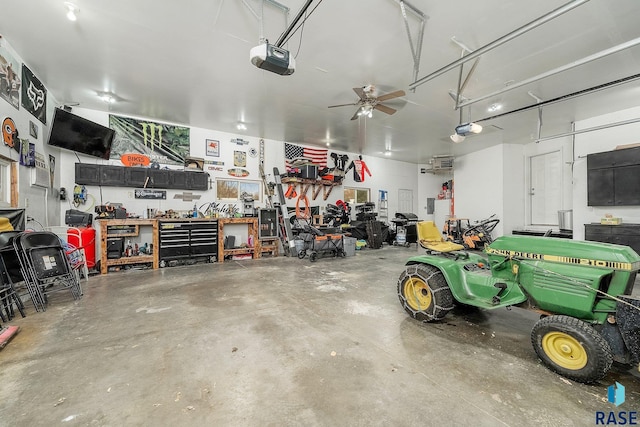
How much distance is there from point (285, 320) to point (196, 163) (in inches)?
195

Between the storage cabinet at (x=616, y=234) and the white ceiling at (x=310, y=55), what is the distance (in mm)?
2402

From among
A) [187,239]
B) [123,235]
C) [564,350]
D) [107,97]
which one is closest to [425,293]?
[564,350]

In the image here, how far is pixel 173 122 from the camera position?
5977 mm

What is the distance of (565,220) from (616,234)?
1.79 metres

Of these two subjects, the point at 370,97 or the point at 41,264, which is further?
the point at 370,97

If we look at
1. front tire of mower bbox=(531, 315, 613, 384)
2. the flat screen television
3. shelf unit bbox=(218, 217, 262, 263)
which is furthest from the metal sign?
front tire of mower bbox=(531, 315, 613, 384)

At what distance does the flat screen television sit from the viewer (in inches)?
171

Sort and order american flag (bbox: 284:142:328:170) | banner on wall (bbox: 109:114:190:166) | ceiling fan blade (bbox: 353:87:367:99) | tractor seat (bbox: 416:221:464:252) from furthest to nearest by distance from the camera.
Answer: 1. american flag (bbox: 284:142:328:170)
2. banner on wall (bbox: 109:114:190:166)
3. ceiling fan blade (bbox: 353:87:367:99)
4. tractor seat (bbox: 416:221:464:252)

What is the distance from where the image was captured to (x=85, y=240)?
449 centimetres

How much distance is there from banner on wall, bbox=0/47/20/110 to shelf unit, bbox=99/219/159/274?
2.14 m

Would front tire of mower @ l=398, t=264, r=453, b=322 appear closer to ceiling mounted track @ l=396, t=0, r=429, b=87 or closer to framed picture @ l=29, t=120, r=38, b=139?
ceiling mounted track @ l=396, t=0, r=429, b=87

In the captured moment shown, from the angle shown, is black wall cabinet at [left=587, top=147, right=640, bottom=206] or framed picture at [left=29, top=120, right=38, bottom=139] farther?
black wall cabinet at [left=587, top=147, right=640, bottom=206]

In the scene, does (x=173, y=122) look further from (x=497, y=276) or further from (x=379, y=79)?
(x=497, y=276)

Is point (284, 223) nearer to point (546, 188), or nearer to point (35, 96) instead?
point (35, 96)
